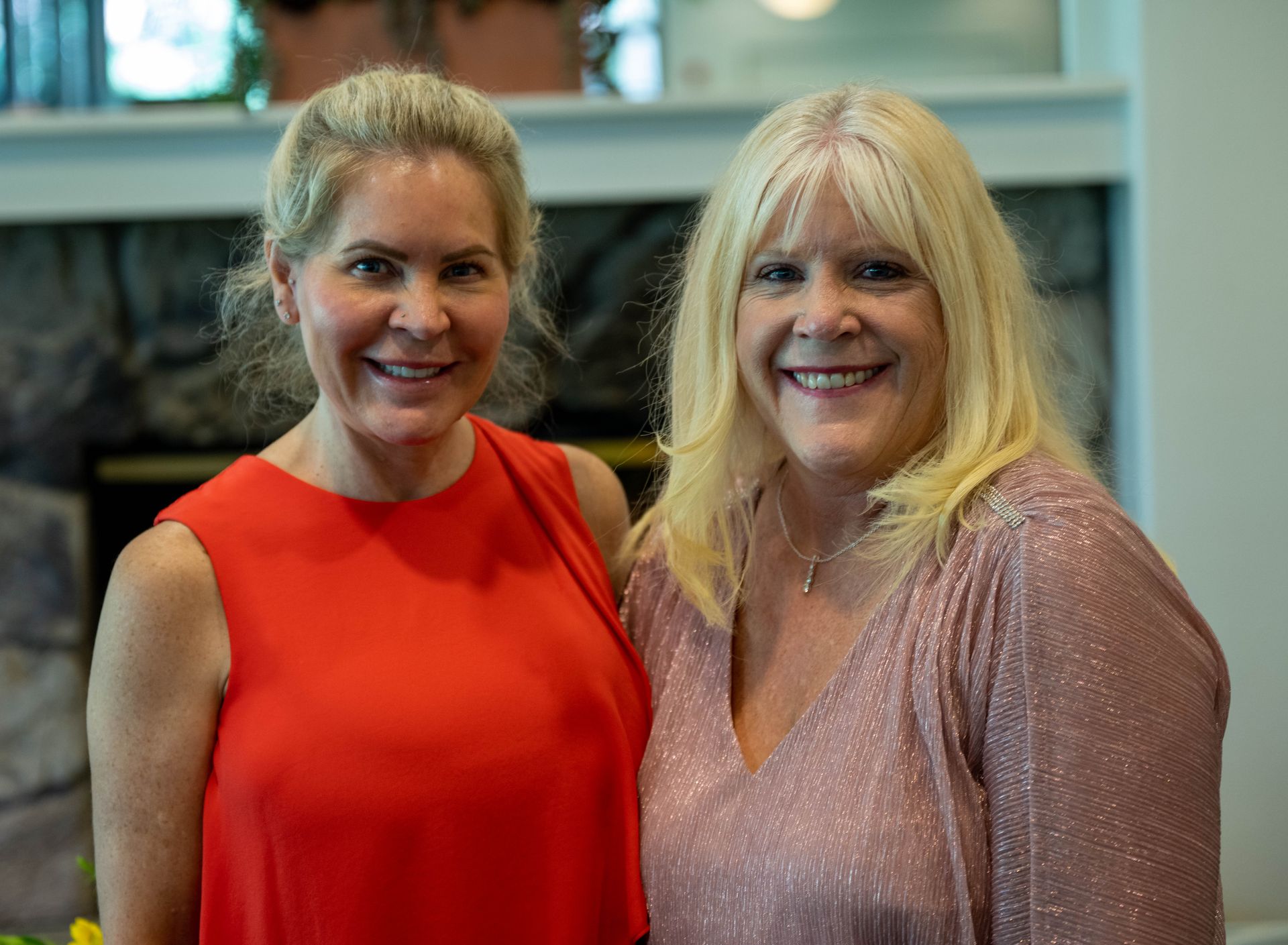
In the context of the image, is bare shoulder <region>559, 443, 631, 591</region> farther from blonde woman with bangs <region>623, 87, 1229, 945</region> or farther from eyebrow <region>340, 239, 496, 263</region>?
eyebrow <region>340, 239, 496, 263</region>

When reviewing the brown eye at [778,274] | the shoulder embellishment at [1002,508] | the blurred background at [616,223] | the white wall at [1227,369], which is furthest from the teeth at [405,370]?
the white wall at [1227,369]

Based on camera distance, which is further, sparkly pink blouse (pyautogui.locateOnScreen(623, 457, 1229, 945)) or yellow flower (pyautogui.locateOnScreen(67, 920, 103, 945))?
yellow flower (pyautogui.locateOnScreen(67, 920, 103, 945))

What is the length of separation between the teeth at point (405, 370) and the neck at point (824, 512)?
1.53 feet

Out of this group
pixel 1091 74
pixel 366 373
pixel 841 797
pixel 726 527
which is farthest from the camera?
pixel 1091 74

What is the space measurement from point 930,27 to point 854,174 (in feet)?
6.46

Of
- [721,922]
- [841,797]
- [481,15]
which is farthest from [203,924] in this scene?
[481,15]

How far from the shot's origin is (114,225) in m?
2.94

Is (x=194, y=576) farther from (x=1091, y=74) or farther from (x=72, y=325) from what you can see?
(x=1091, y=74)

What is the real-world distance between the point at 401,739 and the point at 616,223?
188 cm

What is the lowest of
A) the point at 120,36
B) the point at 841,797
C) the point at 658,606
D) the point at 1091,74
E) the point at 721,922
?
the point at 721,922

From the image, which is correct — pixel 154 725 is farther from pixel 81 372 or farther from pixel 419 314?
pixel 81 372

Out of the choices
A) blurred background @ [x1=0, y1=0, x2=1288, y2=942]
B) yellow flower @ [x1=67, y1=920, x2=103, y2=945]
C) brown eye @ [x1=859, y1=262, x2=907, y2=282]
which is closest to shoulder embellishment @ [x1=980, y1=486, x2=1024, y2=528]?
brown eye @ [x1=859, y1=262, x2=907, y2=282]

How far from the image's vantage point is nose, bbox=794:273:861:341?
1.29 m

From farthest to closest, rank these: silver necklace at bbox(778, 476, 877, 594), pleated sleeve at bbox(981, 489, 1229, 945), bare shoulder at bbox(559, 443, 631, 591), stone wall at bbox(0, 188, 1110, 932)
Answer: stone wall at bbox(0, 188, 1110, 932) < bare shoulder at bbox(559, 443, 631, 591) < silver necklace at bbox(778, 476, 877, 594) < pleated sleeve at bbox(981, 489, 1229, 945)
